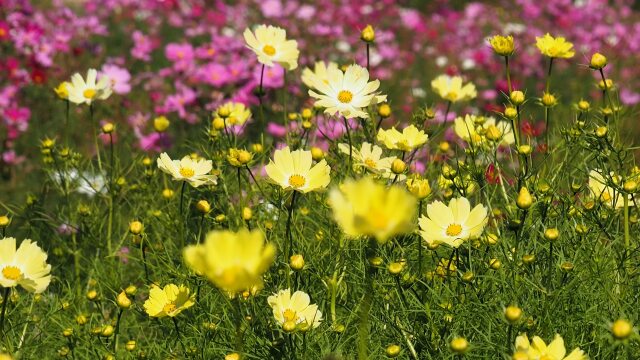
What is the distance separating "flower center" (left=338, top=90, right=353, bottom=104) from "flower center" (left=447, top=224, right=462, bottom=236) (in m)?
0.49

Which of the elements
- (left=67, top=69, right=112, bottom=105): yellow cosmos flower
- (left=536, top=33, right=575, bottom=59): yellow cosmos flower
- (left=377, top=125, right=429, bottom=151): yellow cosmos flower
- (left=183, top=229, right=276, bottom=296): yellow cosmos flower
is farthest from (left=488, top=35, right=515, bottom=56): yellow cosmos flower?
(left=67, top=69, right=112, bottom=105): yellow cosmos flower

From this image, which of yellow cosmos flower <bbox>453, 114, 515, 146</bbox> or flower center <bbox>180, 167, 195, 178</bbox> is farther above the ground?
yellow cosmos flower <bbox>453, 114, 515, 146</bbox>

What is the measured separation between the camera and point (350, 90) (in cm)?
198

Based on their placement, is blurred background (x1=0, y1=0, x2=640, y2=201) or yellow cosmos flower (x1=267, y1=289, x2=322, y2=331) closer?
yellow cosmos flower (x1=267, y1=289, x2=322, y2=331)

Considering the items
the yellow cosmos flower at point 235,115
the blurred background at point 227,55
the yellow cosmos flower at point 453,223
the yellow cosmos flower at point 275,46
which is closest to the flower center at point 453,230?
the yellow cosmos flower at point 453,223

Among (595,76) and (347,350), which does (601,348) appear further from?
(595,76)

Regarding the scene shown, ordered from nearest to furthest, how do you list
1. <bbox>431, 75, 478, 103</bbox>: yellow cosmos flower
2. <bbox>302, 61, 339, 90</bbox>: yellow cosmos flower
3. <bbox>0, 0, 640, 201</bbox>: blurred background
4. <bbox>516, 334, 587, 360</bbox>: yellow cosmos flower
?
<bbox>516, 334, 587, 360</bbox>: yellow cosmos flower
<bbox>302, 61, 339, 90</bbox>: yellow cosmos flower
<bbox>431, 75, 478, 103</bbox>: yellow cosmos flower
<bbox>0, 0, 640, 201</bbox>: blurred background

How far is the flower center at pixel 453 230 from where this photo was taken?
1.57 m

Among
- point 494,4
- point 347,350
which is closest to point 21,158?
point 347,350

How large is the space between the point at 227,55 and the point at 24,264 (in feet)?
10.4

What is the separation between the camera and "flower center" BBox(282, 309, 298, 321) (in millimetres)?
1461

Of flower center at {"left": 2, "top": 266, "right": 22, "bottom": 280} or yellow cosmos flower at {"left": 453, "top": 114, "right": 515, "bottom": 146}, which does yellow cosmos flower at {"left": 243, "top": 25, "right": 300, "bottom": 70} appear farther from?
flower center at {"left": 2, "top": 266, "right": 22, "bottom": 280}

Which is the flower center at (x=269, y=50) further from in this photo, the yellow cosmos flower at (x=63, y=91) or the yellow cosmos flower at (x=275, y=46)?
the yellow cosmos flower at (x=63, y=91)

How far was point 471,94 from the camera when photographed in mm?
2479
